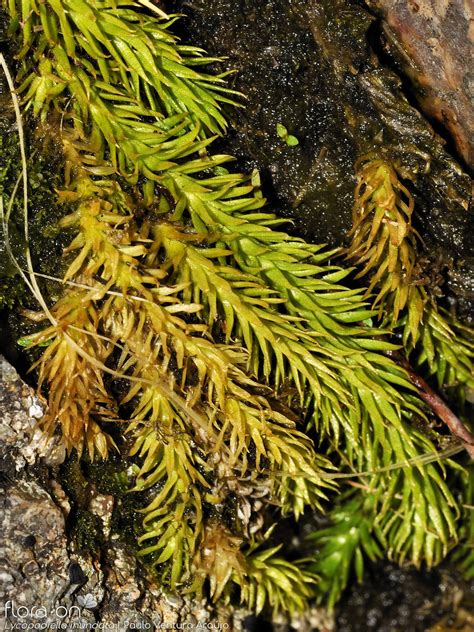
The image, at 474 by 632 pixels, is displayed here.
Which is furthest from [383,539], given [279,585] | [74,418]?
[74,418]

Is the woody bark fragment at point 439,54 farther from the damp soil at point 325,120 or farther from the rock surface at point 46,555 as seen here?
the rock surface at point 46,555

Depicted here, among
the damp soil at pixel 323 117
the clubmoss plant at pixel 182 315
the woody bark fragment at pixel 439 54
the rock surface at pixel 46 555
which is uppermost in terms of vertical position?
the woody bark fragment at pixel 439 54

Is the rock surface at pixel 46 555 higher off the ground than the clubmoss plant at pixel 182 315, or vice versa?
the clubmoss plant at pixel 182 315

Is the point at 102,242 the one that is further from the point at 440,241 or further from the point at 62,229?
the point at 440,241

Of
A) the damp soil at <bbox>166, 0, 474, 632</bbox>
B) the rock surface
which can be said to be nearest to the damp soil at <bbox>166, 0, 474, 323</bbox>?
the damp soil at <bbox>166, 0, 474, 632</bbox>

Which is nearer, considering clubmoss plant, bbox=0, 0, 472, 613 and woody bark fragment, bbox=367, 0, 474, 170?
clubmoss plant, bbox=0, 0, 472, 613

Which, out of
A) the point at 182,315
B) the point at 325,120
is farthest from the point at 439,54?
the point at 182,315

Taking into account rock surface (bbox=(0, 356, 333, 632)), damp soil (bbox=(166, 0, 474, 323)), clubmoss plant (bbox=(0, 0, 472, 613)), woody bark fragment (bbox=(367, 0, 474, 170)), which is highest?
woody bark fragment (bbox=(367, 0, 474, 170))

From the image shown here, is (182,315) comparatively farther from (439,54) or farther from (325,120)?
(439,54)

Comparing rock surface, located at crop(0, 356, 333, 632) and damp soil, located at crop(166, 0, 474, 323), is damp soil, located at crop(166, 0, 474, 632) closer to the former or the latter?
damp soil, located at crop(166, 0, 474, 323)

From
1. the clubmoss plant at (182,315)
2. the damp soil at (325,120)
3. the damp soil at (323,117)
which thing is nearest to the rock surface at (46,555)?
the clubmoss plant at (182,315)
